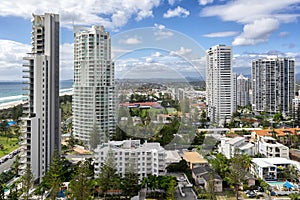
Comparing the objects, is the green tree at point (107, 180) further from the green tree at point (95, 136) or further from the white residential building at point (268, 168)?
the green tree at point (95, 136)

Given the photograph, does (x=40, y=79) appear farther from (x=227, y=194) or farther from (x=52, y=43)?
(x=227, y=194)

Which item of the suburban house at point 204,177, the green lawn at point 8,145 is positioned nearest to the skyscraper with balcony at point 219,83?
the suburban house at point 204,177

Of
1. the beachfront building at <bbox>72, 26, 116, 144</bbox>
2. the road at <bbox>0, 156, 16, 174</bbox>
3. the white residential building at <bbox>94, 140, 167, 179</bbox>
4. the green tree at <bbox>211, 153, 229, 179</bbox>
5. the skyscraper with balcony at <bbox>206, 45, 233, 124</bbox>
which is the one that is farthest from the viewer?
the skyscraper with balcony at <bbox>206, 45, 233, 124</bbox>

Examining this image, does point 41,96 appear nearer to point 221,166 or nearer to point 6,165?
point 6,165

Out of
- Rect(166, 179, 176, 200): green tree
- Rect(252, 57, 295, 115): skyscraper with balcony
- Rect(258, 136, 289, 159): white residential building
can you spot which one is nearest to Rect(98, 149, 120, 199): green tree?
Rect(166, 179, 176, 200): green tree

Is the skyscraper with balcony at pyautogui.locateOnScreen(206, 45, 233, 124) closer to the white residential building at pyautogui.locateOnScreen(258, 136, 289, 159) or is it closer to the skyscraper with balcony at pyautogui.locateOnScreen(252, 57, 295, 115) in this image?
the skyscraper with balcony at pyautogui.locateOnScreen(252, 57, 295, 115)

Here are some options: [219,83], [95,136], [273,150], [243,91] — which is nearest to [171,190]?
[273,150]

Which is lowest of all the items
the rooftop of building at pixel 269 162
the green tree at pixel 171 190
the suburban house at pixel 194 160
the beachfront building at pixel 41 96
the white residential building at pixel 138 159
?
the green tree at pixel 171 190

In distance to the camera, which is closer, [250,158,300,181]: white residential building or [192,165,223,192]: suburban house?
[192,165,223,192]: suburban house
